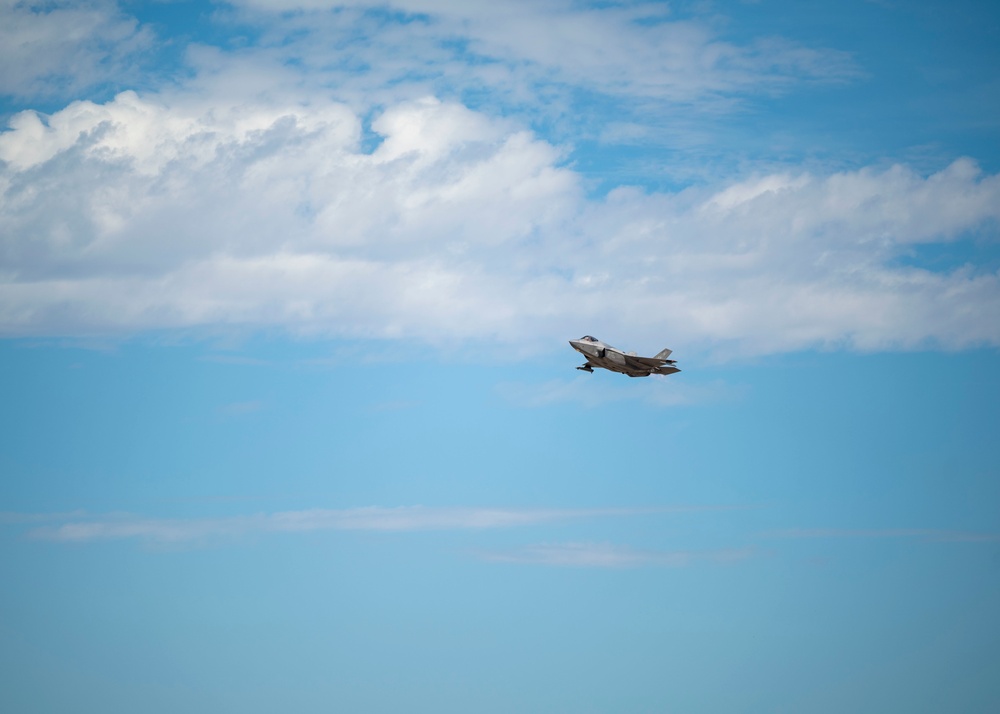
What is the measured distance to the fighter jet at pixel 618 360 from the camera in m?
118

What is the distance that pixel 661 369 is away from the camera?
118125 mm

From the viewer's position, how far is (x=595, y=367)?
120062 millimetres

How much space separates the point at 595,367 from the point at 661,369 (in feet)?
28.0

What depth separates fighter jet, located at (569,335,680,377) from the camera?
117625mm

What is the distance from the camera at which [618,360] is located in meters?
118
